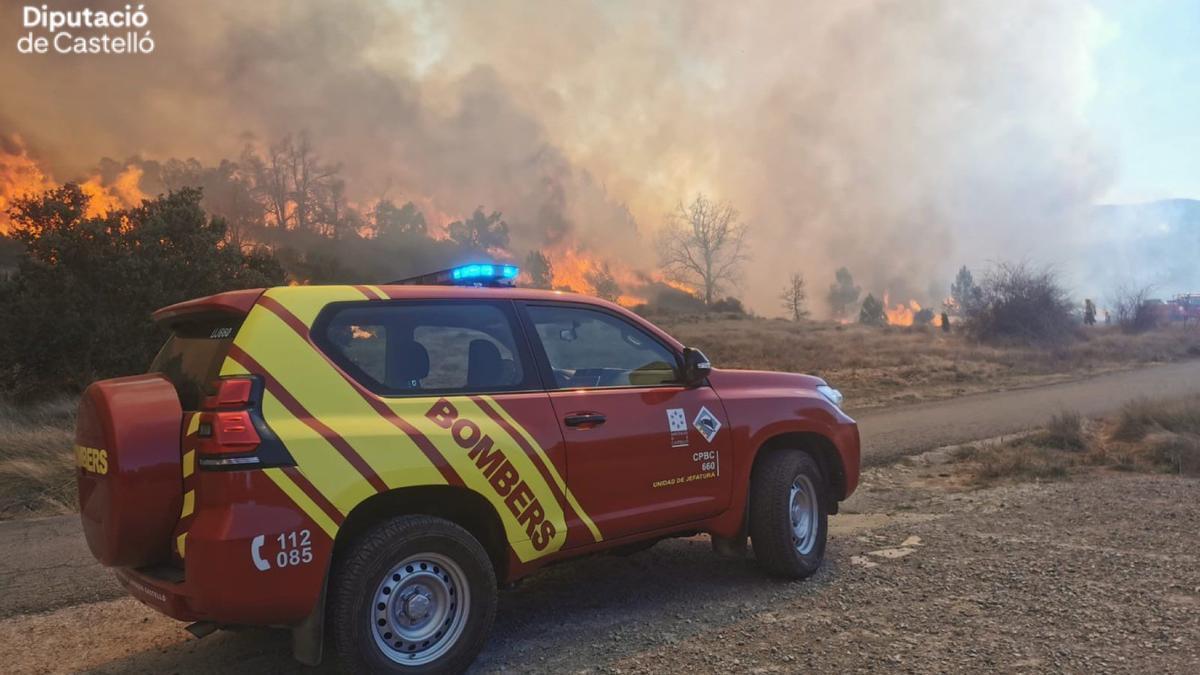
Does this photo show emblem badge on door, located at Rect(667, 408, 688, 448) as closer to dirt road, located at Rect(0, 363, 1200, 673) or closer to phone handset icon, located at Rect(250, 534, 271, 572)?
dirt road, located at Rect(0, 363, 1200, 673)

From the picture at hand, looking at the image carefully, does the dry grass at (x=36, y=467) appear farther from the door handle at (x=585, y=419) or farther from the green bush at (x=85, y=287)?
the door handle at (x=585, y=419)

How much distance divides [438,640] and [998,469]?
6993 mm

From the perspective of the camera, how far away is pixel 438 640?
3.32m

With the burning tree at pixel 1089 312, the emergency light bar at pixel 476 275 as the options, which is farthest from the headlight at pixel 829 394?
the burning tree at pixel 1089 312

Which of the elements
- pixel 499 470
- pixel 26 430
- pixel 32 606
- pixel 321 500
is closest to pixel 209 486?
pixel 321 500

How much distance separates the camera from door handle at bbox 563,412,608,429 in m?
3.73

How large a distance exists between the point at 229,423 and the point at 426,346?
38.3 inches

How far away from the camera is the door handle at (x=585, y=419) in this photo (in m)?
3.73

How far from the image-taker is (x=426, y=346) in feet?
11.7

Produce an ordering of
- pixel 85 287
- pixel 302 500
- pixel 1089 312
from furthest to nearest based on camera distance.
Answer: pixel 1089 312 < pixel 85 287 < pixel 302 500

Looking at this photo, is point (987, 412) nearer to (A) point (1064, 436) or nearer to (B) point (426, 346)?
(A) point (1064, 436)

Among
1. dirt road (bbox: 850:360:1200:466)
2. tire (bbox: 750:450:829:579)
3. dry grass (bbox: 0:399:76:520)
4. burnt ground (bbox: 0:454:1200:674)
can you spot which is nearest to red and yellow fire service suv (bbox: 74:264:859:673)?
tire (bbox: 750:450:829:579)

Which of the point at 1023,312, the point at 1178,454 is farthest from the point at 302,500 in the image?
the point at 1023,312

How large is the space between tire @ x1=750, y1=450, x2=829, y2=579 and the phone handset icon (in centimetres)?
287
